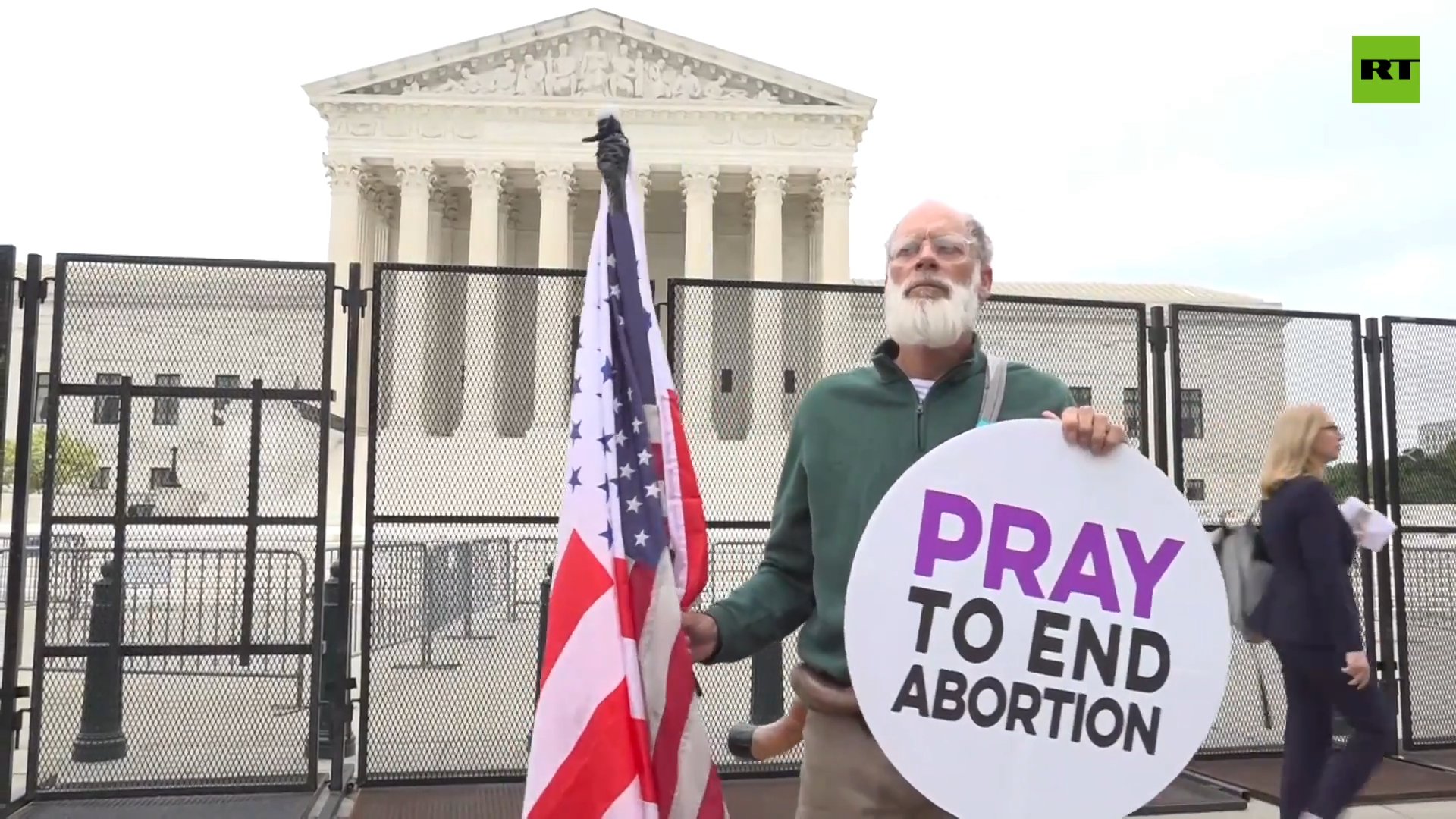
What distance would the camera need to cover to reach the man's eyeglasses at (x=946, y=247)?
96.5 inches

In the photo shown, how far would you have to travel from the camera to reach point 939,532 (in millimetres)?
2105

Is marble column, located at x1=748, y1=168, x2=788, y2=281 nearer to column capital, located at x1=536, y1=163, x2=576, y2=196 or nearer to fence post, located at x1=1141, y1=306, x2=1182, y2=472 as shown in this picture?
column capital, located at x1=536, y1=163, x2=576, y2=196

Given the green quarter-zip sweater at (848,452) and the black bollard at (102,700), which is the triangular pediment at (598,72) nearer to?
the black bollard at (102,700)

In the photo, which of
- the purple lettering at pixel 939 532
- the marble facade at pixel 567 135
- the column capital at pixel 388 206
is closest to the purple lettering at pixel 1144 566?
the purple lettering at pixel 939 532

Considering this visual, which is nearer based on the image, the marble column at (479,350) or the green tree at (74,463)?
the green tree at (74,463)

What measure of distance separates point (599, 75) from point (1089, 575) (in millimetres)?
45483

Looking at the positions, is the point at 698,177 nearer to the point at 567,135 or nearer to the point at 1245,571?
the point at 567,135

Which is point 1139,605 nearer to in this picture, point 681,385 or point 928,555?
point 928,555

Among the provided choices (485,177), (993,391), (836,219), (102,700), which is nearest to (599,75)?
(485,177)

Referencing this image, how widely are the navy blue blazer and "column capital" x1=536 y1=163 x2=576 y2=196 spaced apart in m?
40.7

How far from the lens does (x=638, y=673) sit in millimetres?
2662

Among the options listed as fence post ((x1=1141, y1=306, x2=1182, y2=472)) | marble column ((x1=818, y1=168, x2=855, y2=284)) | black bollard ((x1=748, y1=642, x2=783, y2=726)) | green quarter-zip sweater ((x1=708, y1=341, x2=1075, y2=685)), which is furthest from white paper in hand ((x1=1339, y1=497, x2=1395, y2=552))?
marble column ((x1=818, y1=168, x2=855, y2=284))

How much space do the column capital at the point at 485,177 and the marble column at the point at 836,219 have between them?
13067mm

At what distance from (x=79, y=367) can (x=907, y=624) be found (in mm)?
6036
